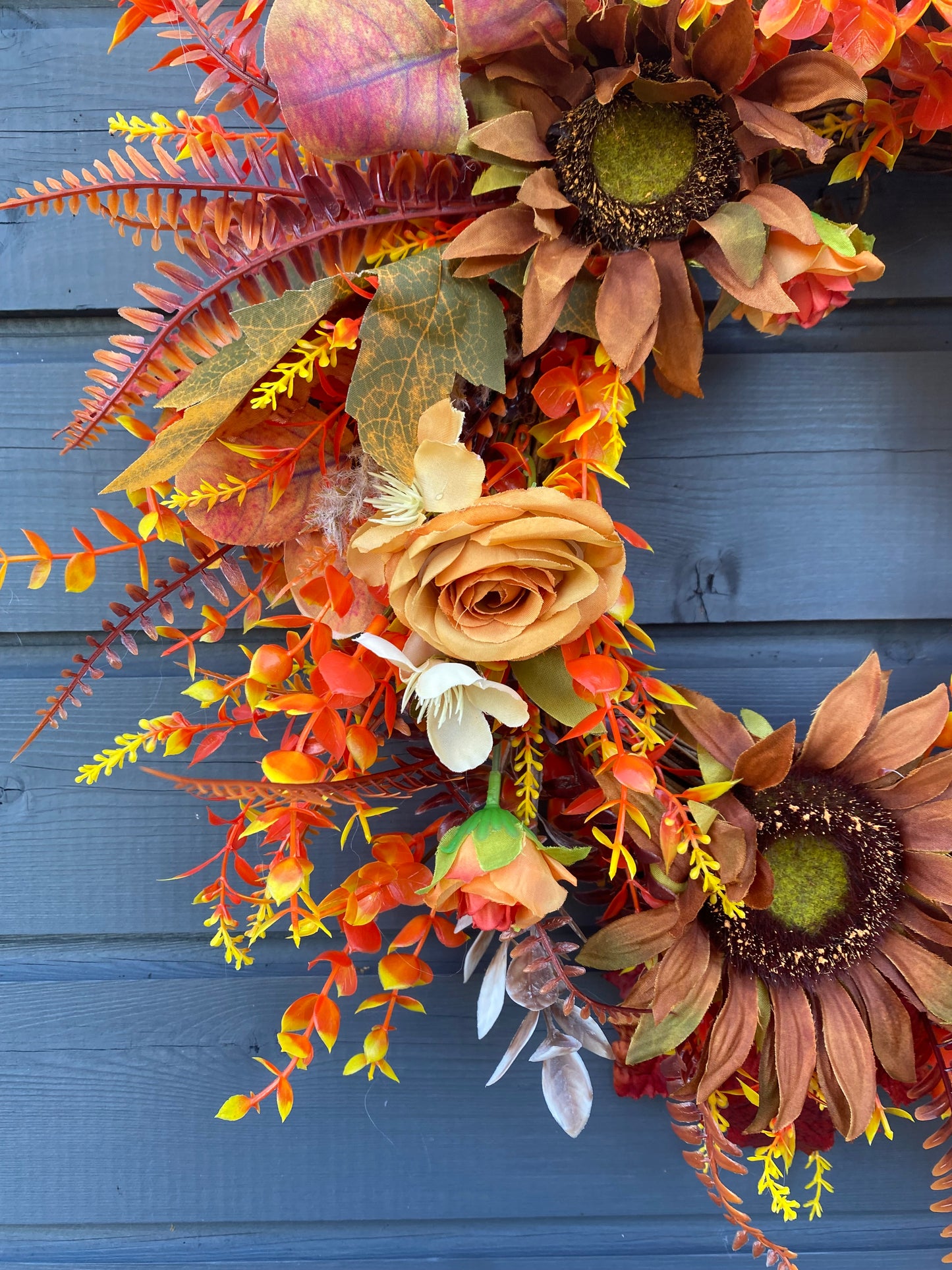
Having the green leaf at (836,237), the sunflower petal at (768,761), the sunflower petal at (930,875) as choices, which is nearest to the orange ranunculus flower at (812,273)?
the green leaf at (836,237)

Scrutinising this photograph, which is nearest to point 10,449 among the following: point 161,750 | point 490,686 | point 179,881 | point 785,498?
point 161,750

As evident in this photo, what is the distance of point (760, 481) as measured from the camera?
617 millimetres

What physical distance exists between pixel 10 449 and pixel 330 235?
371 mm

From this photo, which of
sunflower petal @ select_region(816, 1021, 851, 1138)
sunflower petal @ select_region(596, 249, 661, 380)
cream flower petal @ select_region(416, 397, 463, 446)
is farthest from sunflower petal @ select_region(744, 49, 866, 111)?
sunflower petal @ select_region(816, 1021, 851, 1138)

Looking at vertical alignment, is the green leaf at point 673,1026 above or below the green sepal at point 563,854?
below

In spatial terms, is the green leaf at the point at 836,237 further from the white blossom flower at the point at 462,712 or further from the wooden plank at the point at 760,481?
the white blossom flower at the point at 462,712

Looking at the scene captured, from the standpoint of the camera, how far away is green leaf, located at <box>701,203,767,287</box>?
420 mm

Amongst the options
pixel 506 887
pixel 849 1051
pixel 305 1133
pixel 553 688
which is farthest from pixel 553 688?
pixel 305 1133

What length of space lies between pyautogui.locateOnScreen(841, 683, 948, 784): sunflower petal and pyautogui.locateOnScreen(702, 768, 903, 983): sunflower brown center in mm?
19

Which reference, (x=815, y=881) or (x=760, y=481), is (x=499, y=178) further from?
(x=815, y=881)

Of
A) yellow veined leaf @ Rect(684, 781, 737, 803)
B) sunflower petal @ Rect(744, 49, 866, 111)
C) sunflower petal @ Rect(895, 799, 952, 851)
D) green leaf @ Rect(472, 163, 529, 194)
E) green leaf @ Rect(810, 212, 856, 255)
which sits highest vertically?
sunflower petal @ Rect(744, 49, 866, 111)

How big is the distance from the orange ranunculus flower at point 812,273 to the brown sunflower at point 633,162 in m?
0.02

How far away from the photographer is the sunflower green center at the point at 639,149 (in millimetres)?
425

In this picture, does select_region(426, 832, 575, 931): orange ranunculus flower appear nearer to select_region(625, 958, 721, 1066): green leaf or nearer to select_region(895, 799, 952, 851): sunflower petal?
select_region(625, 958, 721, 1066): green leaf
